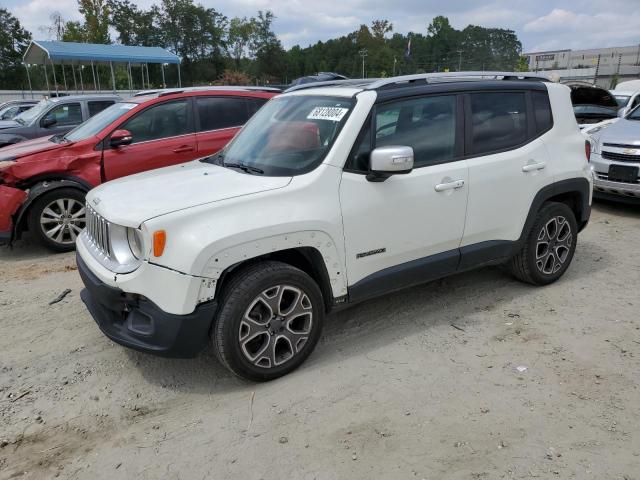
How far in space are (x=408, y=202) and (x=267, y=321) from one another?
1.29 metres

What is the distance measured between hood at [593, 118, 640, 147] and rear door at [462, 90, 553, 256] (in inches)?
138

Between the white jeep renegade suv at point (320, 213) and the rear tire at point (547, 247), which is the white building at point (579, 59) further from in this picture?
the white jeep renegade suv at point (320, 213)

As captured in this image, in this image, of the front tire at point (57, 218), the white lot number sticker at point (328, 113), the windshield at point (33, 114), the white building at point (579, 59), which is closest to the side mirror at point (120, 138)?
the front tire at point (57, 218)

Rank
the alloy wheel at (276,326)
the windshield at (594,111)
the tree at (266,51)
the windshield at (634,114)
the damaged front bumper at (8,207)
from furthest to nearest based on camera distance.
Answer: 1. the tree at (266,51)
2. the windshield at (594,111)
3. the windshield at (634,114)
4. the damaged front bumper at (8,207)
5. the alloy wheel at (276,326)

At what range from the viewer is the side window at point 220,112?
676 cm

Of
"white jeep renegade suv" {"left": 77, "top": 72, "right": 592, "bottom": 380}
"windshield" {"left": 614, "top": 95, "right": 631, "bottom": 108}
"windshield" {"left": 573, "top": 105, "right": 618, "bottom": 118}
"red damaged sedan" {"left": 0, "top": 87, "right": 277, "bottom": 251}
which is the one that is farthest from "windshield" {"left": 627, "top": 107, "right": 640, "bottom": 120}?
"red damaged sedan" {"left": 0, "top": 87, "right": 277, "bottom": 251}

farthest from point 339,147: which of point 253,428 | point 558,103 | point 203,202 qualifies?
point 558,103

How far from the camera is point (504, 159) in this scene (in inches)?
163

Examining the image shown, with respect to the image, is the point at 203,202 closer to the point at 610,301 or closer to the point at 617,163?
the point at 610,301

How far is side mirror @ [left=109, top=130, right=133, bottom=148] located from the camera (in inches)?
239

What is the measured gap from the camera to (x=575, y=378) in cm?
328

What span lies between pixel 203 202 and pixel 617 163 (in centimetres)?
646

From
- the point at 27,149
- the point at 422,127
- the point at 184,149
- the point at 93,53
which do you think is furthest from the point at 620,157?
the point at 93,53

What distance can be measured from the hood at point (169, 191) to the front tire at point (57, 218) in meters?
2.64
